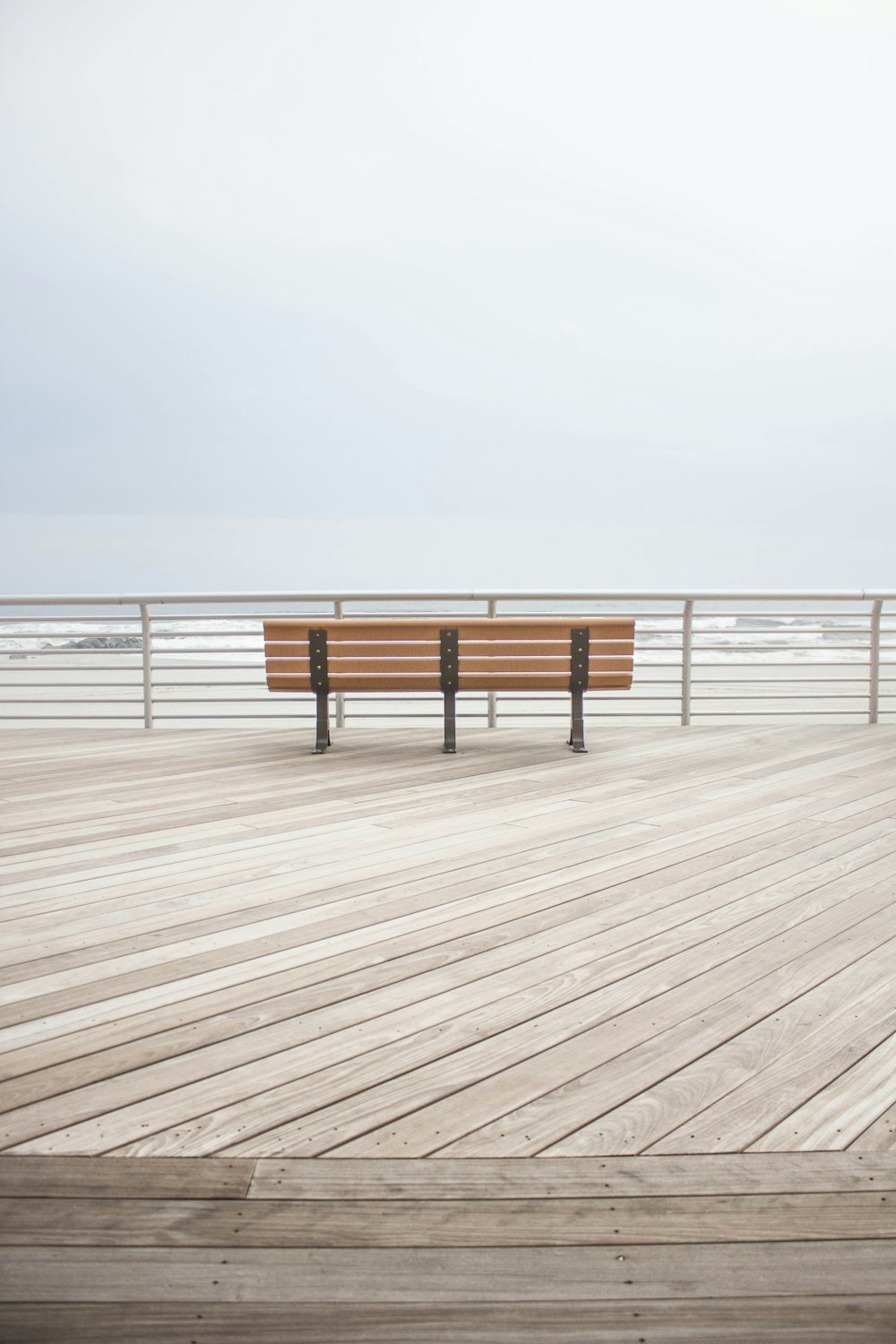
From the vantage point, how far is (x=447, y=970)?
2.33 m

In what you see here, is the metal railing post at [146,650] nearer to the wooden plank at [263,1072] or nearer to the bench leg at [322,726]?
A: the bench leg at [322,726]

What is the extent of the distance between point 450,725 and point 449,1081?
4.07 m

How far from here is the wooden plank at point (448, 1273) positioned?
1.23 metres

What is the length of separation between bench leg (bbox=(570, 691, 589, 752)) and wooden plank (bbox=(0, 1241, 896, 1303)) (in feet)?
14.6

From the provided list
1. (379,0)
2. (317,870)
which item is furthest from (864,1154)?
(379,0)

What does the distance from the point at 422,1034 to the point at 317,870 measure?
130 centimetres

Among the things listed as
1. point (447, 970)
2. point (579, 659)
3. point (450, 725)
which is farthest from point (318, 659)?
point (447, 970)

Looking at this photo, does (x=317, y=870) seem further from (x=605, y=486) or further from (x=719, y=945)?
(x=605, y=486)

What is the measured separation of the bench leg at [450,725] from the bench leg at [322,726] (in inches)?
29.1

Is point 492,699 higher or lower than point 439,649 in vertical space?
lower

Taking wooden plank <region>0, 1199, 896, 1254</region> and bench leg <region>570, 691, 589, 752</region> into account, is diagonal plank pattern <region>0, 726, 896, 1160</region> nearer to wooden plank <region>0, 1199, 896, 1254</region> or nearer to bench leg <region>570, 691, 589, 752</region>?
wooden plank <region>0, 1199, 896, 1254</region>

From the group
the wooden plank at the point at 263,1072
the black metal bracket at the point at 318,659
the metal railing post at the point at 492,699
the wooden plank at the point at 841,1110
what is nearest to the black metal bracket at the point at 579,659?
the metal railing post at the point at 492,699

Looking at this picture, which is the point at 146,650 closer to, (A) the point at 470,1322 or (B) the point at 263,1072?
(B) the point at 263,1072

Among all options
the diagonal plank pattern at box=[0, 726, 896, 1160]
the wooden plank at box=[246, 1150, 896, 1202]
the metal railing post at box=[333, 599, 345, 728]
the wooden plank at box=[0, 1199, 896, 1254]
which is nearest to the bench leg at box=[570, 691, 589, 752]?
the diagonal plank pattern at box=[0, 726, 896, 1160]
